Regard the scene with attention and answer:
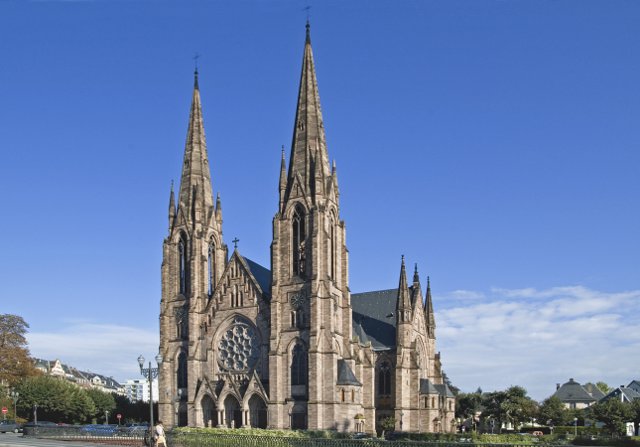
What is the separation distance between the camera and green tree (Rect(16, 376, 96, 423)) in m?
84.1

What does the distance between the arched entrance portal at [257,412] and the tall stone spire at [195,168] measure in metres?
20.1

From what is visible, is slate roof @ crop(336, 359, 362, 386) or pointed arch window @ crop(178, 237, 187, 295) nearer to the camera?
slate roof @ crop(336, 359, 362, 386)

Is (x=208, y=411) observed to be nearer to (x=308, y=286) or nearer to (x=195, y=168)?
(x=308, y=286)

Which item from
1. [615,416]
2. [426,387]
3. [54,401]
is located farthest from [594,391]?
[54,401]

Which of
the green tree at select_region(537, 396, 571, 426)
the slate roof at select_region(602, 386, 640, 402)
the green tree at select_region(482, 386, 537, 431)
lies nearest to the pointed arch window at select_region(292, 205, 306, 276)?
the green tree at select_region(482, 386, 537, 431)

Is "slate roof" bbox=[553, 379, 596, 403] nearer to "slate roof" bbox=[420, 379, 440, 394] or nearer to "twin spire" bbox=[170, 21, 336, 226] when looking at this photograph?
"slate roof" bbox=[420, 379, 440, 394]

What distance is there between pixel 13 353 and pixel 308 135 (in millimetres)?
55421

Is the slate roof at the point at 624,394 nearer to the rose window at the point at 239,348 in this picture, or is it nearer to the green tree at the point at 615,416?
the green tree at the point at 615,416

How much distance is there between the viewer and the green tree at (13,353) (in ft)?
308

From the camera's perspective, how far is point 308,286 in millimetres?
61219

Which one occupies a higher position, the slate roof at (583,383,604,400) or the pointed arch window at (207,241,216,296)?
the pointed arch window at (207,241,216,296)

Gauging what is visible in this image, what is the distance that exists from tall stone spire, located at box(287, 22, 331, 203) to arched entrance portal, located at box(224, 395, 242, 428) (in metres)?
19.4

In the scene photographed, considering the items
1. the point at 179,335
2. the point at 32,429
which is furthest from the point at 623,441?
the point at 32,429

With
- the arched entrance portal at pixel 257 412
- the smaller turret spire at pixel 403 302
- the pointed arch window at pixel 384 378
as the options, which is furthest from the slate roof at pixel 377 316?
the arched entrance portal at pixel 257 412
